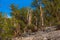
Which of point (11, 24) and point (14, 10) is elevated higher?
point (14, 10)

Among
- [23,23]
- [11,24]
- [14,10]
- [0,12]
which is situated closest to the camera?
[0,12]

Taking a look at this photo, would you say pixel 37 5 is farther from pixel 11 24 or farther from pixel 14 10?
pixel 11 24

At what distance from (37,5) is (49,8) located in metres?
2.26

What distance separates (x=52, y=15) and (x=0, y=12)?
15058mm

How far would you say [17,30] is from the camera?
82.5 ft

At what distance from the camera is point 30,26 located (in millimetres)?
26344

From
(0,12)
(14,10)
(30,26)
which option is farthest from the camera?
(14,10)

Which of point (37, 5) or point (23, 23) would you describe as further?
point (37, 5)

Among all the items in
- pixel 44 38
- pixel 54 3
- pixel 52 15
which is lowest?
pixel 44 38

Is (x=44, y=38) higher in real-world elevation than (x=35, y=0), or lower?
lower

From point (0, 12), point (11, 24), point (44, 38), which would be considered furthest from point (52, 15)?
point (44, 38)

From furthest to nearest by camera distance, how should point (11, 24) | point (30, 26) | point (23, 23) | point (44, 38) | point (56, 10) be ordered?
point (56, 10) → point (23, 23) → point (30, 26) → point (11, 24) → point (44, 38)

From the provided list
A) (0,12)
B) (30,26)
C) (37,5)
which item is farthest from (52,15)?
(0,12)

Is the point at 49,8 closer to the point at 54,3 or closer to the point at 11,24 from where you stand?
the point at 54,3
